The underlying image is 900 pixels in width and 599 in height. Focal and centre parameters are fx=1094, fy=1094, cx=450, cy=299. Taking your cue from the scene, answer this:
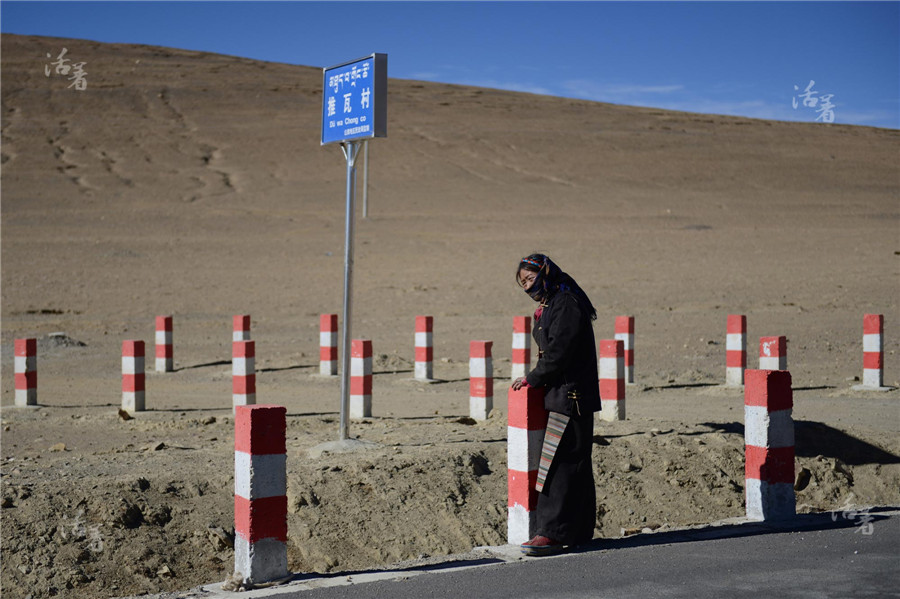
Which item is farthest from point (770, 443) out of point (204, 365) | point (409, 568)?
point (204, 365)

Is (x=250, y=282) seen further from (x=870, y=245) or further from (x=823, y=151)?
(x=823, y=151)

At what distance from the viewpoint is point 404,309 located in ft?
81.8

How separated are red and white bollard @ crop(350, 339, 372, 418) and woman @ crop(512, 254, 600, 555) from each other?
18.6 feet

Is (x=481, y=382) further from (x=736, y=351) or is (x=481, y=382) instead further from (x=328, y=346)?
(x=328, y=346)

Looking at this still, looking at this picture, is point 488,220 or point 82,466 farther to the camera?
point 488,220

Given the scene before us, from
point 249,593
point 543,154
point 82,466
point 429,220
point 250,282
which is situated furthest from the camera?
point 543,154

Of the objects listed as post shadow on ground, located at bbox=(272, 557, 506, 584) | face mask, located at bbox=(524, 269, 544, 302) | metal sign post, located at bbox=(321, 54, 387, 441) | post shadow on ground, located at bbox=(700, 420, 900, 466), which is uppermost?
metal sign post, located at bbox=(321, 54, 387, 441)

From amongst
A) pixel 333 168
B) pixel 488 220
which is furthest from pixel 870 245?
pixel 333 168

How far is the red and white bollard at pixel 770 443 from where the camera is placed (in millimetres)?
6938

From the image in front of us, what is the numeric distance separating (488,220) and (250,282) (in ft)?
51.1

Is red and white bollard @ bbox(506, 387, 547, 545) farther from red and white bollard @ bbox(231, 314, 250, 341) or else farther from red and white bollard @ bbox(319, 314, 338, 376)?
red and white bollard @ bbox(231, 314, 250, 341)

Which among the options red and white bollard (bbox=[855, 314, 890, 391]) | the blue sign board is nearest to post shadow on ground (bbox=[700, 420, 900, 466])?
red and white bollard (bbox=[855, 314, 890, 391])

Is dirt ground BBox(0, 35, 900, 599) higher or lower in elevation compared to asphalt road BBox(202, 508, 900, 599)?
higher

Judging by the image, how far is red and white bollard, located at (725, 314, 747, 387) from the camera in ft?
45.3
